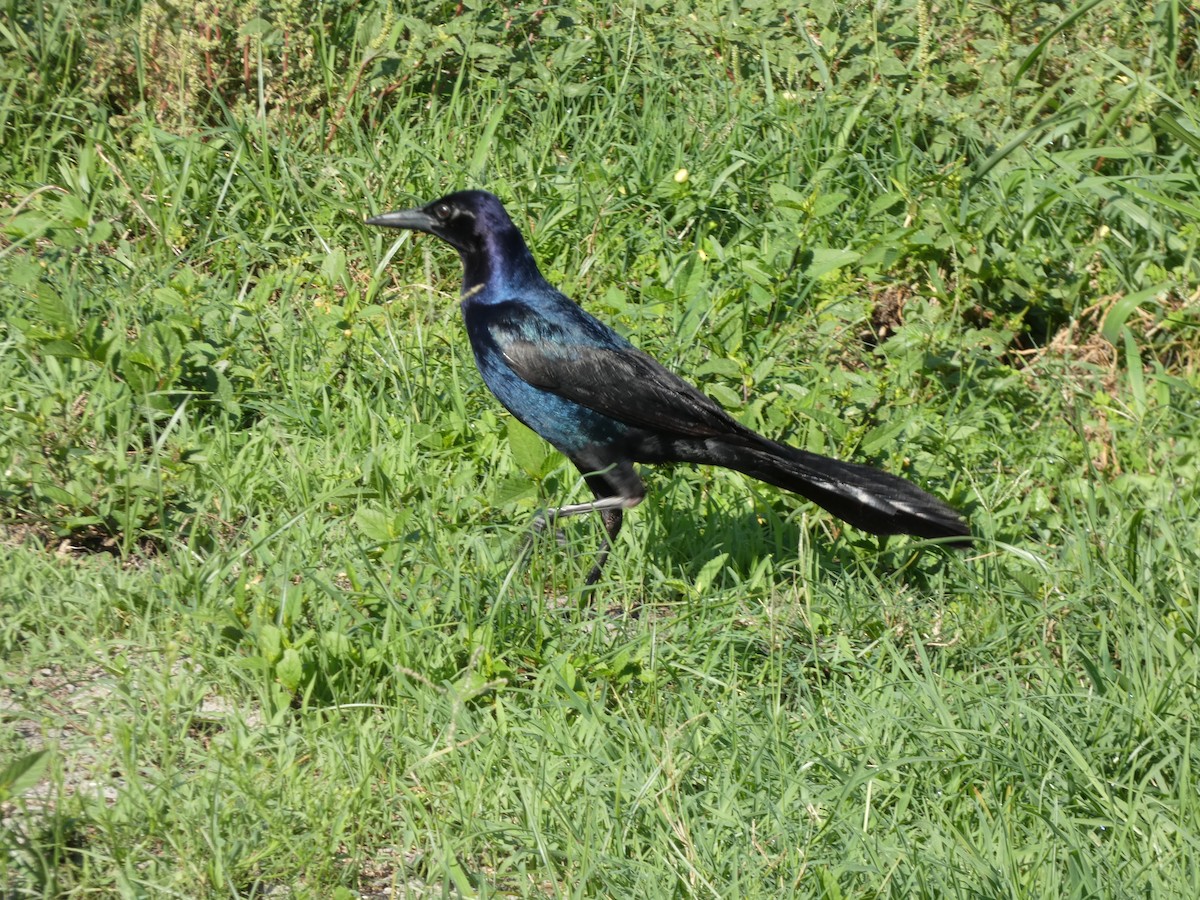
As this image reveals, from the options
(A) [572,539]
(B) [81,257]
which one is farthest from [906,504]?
(B) [81,257]

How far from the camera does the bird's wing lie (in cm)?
440

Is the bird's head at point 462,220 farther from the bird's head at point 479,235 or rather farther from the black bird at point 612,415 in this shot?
the black bird at point 612,415

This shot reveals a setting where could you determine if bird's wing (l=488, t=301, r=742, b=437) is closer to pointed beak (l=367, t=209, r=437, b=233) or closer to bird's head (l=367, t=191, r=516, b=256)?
bird's head (l=367, t=191, r=516, b=256)

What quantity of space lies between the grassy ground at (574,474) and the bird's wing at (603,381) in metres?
0.25

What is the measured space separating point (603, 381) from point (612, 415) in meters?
0.11

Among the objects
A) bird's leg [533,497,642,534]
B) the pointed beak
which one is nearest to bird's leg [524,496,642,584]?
bird's leg [533,497,642,534]

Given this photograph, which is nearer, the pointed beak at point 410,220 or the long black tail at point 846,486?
the long black tail at point 846,486

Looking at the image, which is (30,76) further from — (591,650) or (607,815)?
(607,815)

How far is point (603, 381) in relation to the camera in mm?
4461

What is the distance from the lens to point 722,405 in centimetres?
486

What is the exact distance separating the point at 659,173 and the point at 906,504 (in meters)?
2.24

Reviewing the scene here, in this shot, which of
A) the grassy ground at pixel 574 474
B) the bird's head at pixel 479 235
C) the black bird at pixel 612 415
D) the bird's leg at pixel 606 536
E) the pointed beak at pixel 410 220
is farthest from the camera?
A: the pointed beak at pixel 410 220

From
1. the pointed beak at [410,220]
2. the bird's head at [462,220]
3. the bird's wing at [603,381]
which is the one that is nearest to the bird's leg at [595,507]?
the bird's wing at [603,381]

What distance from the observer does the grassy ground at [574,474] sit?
3059 mm
